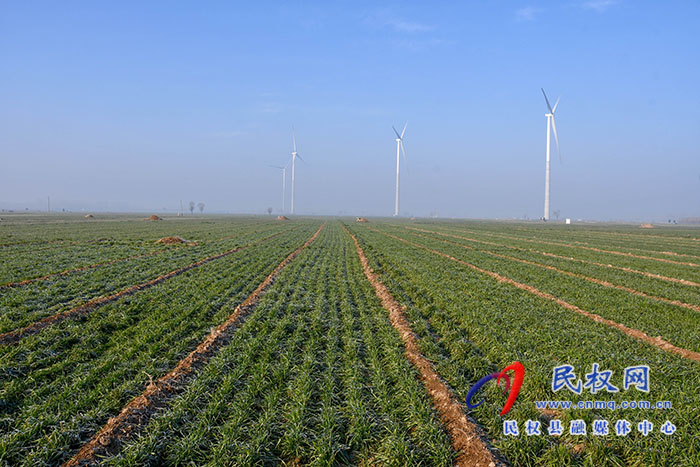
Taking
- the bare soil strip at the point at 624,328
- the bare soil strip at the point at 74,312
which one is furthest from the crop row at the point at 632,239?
the bare soil strip at the point at 74,312

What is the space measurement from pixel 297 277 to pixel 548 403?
1486cm

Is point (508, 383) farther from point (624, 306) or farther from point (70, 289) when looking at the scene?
point (70, 289)

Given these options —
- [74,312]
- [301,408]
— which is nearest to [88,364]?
[74,312]

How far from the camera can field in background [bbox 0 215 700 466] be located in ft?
18.4

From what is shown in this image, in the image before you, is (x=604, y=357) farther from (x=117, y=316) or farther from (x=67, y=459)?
(x=117, y=316)

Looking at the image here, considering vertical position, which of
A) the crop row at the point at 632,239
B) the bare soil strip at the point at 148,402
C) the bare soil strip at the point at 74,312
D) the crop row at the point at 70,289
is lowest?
the bare soil strip at the point at 148,402

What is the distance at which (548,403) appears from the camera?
7000mm

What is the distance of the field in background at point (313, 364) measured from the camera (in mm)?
5609

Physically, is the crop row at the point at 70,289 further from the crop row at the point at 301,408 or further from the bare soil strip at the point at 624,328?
the bare soil strip at the point at 624,328

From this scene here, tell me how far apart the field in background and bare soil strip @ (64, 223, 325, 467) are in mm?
33

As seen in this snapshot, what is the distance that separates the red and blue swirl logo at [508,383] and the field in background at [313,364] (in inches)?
6.0

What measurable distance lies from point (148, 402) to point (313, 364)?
361cm

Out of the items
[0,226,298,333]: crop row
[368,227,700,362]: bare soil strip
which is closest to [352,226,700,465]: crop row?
[368,227,700,362]: bare soil strip

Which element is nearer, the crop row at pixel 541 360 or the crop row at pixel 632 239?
the crop row at pixel 541 360
